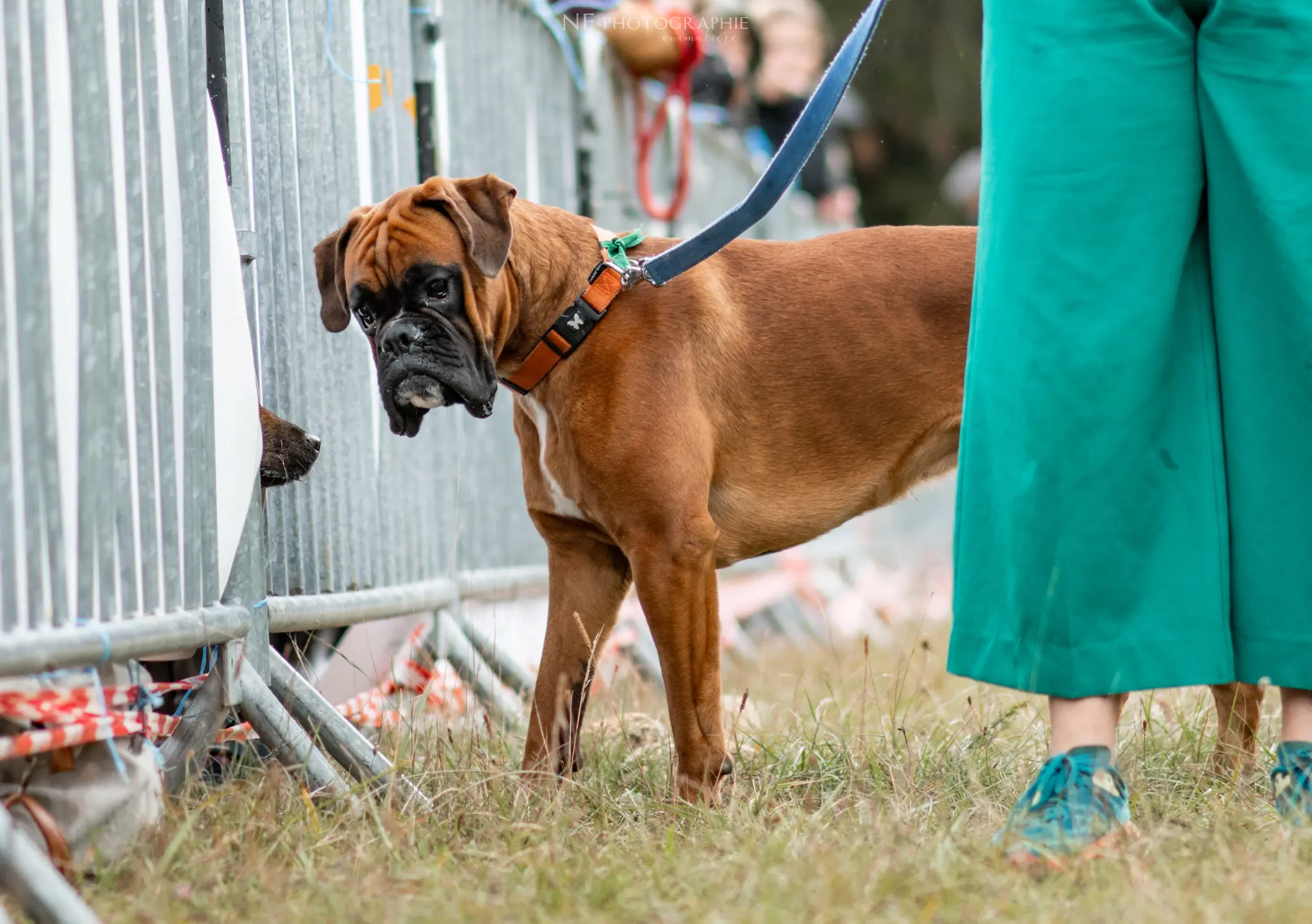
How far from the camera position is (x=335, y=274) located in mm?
3189

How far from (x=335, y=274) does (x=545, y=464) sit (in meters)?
0.65

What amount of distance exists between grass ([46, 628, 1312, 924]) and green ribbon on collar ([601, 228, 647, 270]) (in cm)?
108

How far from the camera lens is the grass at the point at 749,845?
75.4 inches

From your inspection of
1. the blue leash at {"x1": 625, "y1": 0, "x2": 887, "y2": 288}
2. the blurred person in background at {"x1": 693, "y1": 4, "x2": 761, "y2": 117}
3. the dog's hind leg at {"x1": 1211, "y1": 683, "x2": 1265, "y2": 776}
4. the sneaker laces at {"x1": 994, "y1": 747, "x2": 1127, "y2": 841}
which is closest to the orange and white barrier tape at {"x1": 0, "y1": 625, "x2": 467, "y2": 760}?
the blue leash at {"x1": 625, "y1": 0, "x2": 887, "y2": 288}

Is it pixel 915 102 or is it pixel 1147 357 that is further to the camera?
pixel 915 102

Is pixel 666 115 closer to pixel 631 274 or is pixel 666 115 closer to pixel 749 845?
pixel 631 274

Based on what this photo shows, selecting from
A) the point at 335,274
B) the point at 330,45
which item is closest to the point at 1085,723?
the point at 335,274

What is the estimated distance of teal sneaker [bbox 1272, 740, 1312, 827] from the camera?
7.63 ft

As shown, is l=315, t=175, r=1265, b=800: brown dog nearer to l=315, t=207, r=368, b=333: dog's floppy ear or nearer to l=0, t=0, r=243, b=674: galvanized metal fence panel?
l=315, t=207, r=368, b=333: dog's floppy ear

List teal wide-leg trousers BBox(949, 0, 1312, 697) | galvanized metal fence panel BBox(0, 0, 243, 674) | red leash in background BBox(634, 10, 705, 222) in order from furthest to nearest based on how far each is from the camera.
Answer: red leash in background BBox(634, 10, 705, 222)
teal wide-leg trousers BBox(949, 0, 1312, 697)
galvanized metal fence panel BBox(0, 0, 243, 674)

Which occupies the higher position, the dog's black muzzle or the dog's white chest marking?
the dog's black muzzle

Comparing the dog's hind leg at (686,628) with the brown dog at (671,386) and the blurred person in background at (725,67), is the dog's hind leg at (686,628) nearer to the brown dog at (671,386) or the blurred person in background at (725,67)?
the brown dog at (671,386)

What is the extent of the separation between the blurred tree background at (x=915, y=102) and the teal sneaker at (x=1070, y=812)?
21.8m

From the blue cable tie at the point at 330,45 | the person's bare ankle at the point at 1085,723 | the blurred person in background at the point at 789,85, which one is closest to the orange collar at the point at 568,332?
the blue cable tie at the point at 330,45
